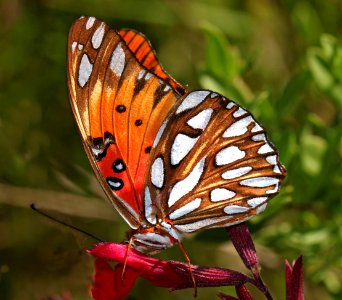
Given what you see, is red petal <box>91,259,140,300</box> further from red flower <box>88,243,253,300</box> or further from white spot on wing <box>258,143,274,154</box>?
white spot on wing <box>258,143,274,154</box>

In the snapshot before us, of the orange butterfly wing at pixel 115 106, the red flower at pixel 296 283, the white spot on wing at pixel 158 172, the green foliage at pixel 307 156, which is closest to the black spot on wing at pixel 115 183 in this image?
the orange butterfly wing at pixel 115 106

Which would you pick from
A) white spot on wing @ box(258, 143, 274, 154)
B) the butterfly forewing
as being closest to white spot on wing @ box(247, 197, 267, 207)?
the butterfly forewing

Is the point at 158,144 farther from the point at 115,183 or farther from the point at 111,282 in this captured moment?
the point at 111,282

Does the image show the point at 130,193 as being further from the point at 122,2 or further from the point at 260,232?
the point at 122,2

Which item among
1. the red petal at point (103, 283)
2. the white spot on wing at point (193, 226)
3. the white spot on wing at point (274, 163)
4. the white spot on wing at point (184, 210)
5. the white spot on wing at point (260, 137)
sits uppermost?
the white spot on wing at point (260, 137)

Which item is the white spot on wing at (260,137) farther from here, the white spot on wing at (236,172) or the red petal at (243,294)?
the red petal at (243,294)

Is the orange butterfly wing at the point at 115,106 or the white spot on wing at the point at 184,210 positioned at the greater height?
the orange butterfly wing at the point at 115,106

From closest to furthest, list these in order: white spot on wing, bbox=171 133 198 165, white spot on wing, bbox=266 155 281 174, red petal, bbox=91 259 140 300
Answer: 1. red petal, bbox=91 259 140 300
2. white spot on wing, bbox=266 155 281 174
3. white spot on wing, bbox=171 133 198 165
